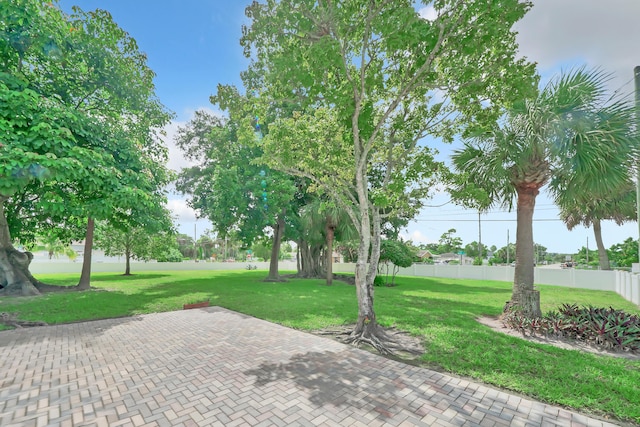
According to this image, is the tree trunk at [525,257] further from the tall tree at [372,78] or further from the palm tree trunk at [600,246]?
the palm tree trunk at [600,246]

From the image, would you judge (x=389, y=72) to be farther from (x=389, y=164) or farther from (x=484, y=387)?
(x=484, y=387)

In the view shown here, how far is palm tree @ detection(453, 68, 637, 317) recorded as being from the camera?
6.43 meters

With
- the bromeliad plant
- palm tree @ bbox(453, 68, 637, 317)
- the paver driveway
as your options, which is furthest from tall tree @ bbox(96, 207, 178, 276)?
the bromeliad plant

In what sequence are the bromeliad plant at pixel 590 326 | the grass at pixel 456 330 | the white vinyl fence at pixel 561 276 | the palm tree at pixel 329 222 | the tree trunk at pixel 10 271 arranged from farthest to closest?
the palm tree at pixel 329 222 → the white vinyl fence at pixel 561 276 → the tree trunk at pixel 10 271 → the bromeliad plant at pixel 590 326 → the grass at pixel 456 330

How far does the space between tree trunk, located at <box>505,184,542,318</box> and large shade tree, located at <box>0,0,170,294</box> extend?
432 inches

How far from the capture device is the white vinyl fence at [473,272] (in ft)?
42.9

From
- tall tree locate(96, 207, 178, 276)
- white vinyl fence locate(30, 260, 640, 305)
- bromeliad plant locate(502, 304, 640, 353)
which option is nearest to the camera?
bromeliad plant locate(502, 304, 640, 353)

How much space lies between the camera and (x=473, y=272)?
22.5 m

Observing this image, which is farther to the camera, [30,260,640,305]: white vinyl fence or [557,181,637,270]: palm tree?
[557,181,637,270]: palm tree

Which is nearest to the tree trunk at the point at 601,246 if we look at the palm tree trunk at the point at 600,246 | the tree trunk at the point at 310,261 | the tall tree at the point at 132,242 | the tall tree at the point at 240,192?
the palm tree trunk at the point at 600,246

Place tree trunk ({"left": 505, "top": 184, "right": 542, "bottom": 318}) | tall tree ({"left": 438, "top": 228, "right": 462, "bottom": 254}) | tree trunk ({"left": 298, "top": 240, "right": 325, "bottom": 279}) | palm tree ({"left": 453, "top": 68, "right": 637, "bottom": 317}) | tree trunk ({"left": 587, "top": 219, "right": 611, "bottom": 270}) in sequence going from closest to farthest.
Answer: palm tree ({"left": 453, "top": 68, "right": 637, "bottom": 317}) < tree trunk ({"left": 505, "top": 184, "right": 542, "bottom": 318}) < tree trunk ({"left": 587, "top": 219, "right": 611, "bottom": 270}) < tree trunk ({"left": 298, "top": 240, "right": 325, "bottom": 279}) < tall tree ({"left": 438, "top": 228, "right": 462, "bottom": 254})

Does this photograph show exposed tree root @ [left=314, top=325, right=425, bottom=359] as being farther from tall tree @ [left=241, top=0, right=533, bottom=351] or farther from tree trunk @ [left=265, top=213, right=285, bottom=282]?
tree trunk @ [left=265, top=213, right=285, bottom=282]

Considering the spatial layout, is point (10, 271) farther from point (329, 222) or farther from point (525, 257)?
point (525, 257)

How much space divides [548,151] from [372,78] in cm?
487
